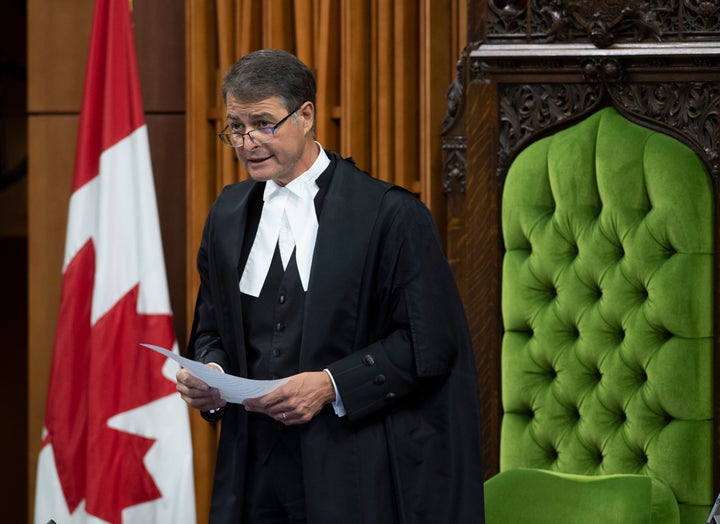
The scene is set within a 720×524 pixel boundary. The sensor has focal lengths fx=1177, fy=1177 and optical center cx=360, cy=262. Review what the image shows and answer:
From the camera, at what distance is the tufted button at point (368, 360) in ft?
6.50

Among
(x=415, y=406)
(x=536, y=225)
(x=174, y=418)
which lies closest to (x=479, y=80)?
(x=536, y=225)

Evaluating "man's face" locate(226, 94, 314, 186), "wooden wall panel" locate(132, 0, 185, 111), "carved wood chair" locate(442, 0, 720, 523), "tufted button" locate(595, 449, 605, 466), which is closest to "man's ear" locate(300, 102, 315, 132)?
"man's face" locate(226, 94, 314, 186)

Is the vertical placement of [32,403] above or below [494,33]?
below

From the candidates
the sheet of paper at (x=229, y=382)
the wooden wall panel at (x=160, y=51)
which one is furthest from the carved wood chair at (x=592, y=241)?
the wooden wall panel at (x=160, y=51)

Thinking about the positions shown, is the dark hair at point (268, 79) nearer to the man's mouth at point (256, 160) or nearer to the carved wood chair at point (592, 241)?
the man's mouth at point (256, 160)

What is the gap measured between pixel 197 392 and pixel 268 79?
1.81ft

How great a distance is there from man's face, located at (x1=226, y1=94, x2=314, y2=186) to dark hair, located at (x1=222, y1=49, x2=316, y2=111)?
1 centimetres

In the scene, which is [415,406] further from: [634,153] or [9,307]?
[9,307]

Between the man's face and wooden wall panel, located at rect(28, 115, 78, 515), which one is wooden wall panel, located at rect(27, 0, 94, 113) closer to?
wooden wall panel, located at rect(28, 115, 78, 515)

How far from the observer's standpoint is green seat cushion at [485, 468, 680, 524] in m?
2.49

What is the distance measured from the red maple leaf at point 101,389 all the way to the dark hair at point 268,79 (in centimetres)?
177

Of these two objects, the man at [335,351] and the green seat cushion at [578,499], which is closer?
the man at [335,351]

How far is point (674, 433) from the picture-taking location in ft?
8.86

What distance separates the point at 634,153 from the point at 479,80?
46 centimetres
